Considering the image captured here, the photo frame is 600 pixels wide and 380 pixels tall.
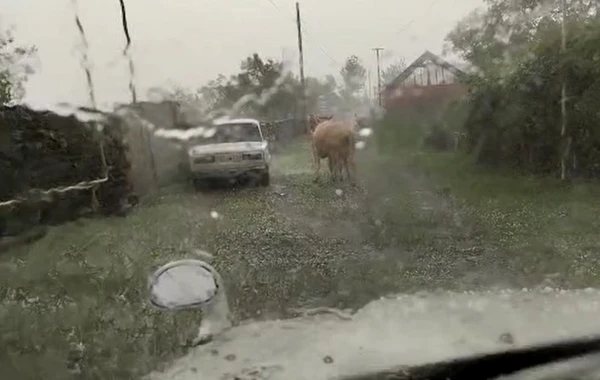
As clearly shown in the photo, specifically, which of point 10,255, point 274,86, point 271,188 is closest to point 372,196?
point 271,188

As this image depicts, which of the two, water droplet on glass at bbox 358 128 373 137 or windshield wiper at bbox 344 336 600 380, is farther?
water droplet on glass at bbox 358 128 373 137

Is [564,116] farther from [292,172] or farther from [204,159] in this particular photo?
[204,159]

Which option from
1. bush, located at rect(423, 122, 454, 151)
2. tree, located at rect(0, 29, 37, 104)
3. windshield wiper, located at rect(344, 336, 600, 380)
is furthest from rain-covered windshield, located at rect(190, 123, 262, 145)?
windshield wiper, located at rect(344, 336, 600, 380)

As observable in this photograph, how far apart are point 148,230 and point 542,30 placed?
6.00 ft

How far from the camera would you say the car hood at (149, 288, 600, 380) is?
7.77 feet

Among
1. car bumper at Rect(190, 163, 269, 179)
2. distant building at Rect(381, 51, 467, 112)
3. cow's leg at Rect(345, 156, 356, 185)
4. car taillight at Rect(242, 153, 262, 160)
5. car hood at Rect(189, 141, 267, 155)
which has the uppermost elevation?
distant building at Rect(381, 51, 467, 112)

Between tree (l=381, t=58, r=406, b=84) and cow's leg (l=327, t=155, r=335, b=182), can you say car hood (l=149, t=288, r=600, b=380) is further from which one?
tree (l=381, t=58, r=406, b=84)

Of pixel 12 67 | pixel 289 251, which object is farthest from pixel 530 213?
pixel 12 67

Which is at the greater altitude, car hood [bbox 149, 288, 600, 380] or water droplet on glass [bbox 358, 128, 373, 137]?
water droplet on glass [bbox 358, 128, 373, 137]

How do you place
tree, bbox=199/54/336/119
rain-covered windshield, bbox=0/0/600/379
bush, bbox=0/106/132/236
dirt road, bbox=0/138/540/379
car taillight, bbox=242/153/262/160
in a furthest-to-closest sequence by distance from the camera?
car taillight, bbox=242/153/262/160, tree, bbox=199/54/336/119, bush, bbox=0/106/132/236, rain-covered windshield, bbox=0/0/600/379, dirt road, bbox=0/138/540/379

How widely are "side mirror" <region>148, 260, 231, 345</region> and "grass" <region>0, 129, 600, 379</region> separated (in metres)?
0.03

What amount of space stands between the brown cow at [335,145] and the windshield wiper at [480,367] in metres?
1.04

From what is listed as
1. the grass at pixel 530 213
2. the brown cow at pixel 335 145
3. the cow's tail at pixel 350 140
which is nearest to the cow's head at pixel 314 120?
the brown cow at pixel 335 145

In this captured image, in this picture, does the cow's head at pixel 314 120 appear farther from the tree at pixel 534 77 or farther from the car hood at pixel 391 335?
the car hood at pixel 391 335
